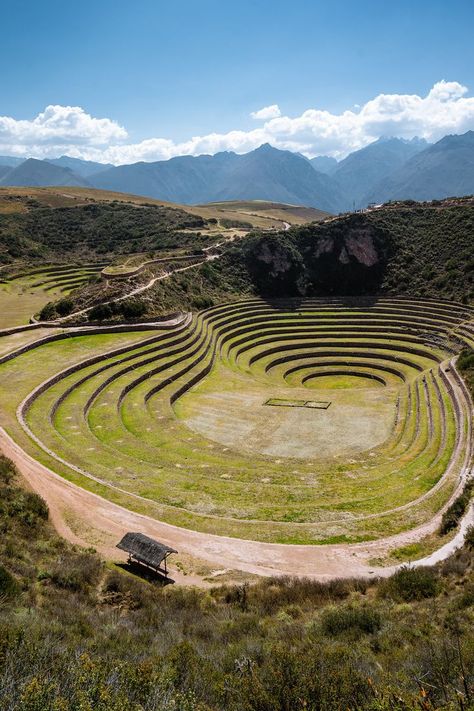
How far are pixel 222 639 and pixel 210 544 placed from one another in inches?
263

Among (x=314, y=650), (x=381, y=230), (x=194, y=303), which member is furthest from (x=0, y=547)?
(x=381, y=230)

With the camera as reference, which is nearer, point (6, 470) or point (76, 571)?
point (76, 571)

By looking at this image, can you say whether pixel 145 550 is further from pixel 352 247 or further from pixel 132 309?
pixel 352 247

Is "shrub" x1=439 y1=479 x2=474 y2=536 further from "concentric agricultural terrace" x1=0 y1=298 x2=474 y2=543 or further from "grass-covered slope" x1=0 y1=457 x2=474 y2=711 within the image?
"grass-covered slope" x1=0 y1=457 x2=474 y2=711

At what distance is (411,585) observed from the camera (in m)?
13.4

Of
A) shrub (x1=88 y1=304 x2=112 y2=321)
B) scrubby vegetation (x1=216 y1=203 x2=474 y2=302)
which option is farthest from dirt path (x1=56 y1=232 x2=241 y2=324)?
scrubby vegetation (x1=216 y1=203 x2=474 y2=302)

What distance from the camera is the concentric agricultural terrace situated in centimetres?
2056

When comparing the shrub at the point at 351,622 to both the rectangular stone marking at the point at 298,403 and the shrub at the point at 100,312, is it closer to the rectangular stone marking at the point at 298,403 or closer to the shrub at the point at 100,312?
the rectangular stone marking at the point at 298,403

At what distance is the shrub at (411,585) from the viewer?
13086mm

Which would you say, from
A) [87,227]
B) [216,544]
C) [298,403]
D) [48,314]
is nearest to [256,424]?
[298,403]

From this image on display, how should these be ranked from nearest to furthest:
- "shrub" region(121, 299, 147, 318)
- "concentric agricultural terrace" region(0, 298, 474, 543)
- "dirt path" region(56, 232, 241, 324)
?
"concentric agricultural terrace" region(0, 298, 474, 543) < "dirt path" region(56, 232, 241, 324) < "shrub" region(121, 299, 147, 318)

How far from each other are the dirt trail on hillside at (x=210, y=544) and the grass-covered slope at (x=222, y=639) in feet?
4.54

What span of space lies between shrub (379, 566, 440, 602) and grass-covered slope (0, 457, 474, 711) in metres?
0.03

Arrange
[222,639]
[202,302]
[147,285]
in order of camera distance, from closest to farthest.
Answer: [222,639] → [147,285] → [202,302]
